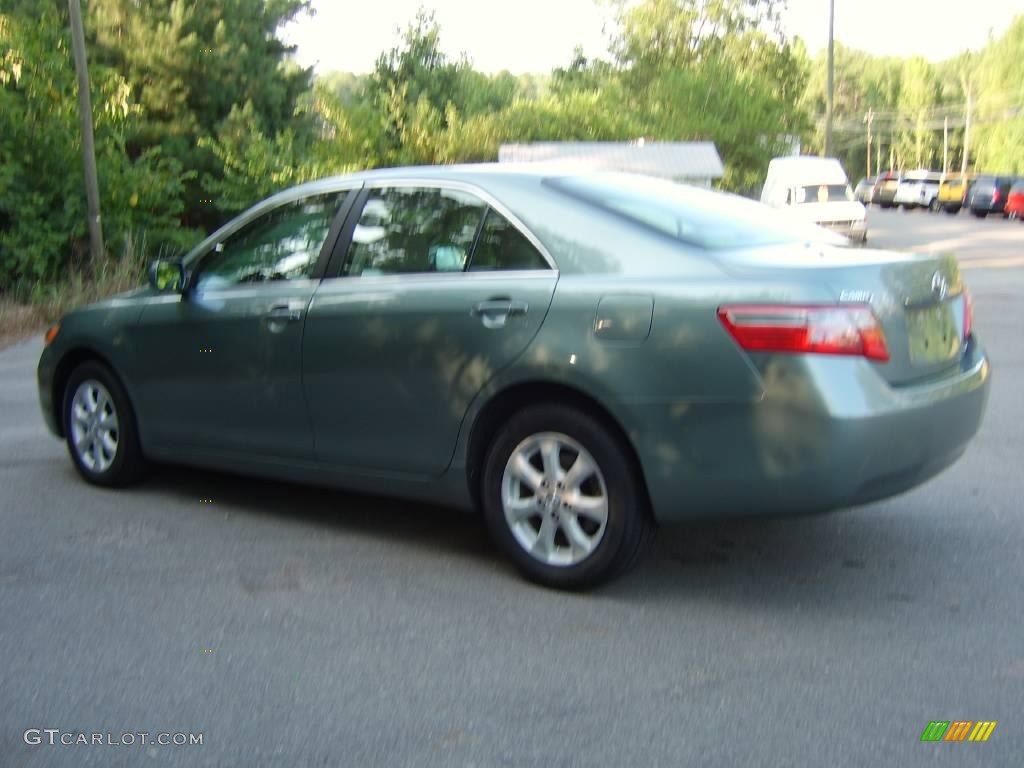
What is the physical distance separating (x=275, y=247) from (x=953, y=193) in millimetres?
54476

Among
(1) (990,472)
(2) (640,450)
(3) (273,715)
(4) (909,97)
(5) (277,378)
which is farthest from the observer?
(4) (909,97)

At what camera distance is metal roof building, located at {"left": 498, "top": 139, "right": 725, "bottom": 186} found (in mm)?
42219

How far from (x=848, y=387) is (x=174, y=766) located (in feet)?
7.92

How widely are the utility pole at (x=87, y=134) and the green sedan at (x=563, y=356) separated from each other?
1547 centimetres

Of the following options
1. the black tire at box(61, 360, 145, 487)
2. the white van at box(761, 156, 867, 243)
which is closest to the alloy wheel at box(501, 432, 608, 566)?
the black tire at box(61, 360, 145, 487)

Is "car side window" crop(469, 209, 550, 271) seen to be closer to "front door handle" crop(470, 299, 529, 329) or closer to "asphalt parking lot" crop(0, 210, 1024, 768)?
"front door handle" crop(470, 299, 529, 329)

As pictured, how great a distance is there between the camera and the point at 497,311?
16.3 ft

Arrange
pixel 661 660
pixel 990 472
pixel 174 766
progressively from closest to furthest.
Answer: pixel 174 766 → pixel 661 660 → pixel 990 472

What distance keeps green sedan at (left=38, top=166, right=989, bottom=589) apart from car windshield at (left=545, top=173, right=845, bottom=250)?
2 centimetres

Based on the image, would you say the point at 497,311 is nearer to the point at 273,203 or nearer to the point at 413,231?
the point at 413,231

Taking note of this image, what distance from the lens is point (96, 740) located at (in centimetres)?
366

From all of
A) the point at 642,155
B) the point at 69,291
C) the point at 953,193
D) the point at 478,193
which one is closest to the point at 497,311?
the point at 478,193

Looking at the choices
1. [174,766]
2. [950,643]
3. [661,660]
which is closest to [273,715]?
[174,766]

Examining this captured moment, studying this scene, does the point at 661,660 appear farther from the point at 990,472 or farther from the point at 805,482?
the point at 990,472
